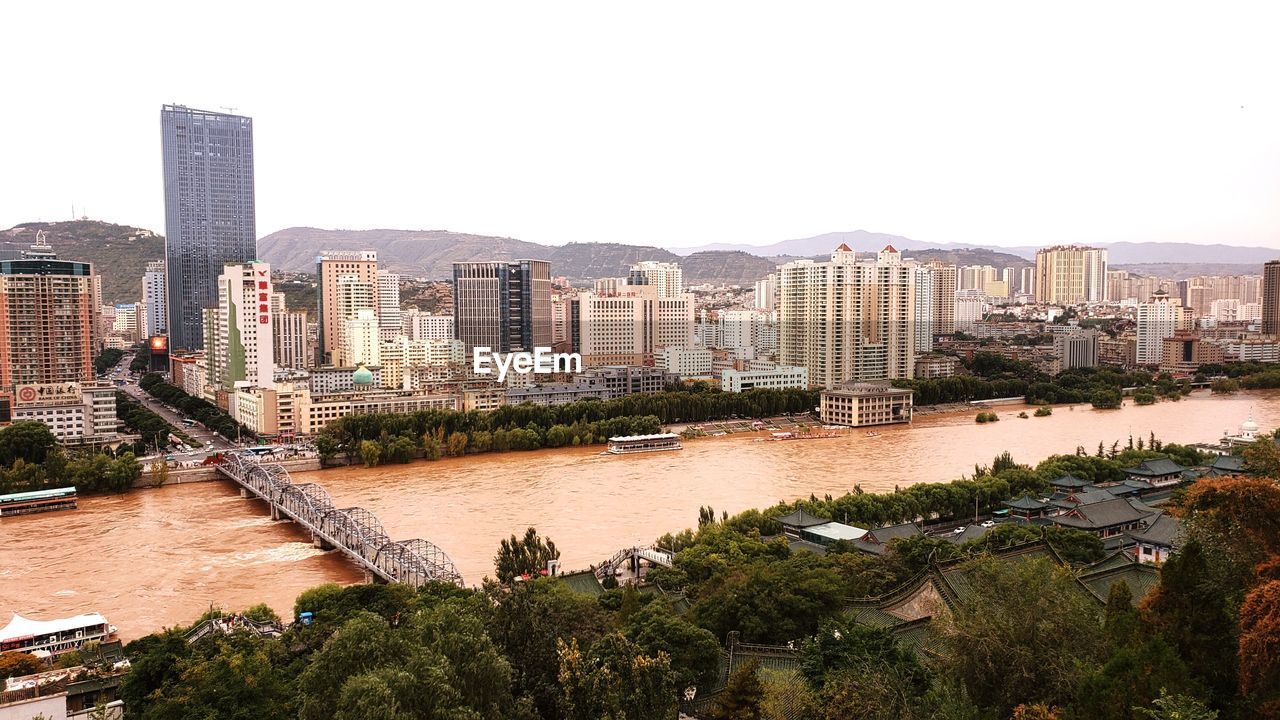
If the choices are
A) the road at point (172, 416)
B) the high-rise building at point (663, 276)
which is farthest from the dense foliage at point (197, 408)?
the high-rise building at point (663, 276)

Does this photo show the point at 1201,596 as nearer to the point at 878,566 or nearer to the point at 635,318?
the point at 878,566

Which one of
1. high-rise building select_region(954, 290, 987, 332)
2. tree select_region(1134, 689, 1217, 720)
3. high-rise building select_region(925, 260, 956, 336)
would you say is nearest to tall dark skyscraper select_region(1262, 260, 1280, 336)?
high-rise building select_region(925, 260, 956, 336)

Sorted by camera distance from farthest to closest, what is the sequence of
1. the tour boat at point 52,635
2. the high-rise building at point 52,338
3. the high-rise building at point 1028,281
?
the high-rise building at point 1028,281 → the high-rise building at point 52,338 → the tour boat at point 52,635

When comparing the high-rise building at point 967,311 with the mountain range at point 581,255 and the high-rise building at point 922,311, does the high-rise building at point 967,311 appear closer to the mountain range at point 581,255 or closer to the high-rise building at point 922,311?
the high-rise building at point 922,311

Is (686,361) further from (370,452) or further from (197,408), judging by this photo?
(370,452)

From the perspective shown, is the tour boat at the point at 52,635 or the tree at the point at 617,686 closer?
the tree at the point at 617,686

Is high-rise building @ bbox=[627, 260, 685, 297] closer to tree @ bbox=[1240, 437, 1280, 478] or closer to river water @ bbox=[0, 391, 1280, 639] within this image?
river water @ bbox=[0, 391, 1280, 639]

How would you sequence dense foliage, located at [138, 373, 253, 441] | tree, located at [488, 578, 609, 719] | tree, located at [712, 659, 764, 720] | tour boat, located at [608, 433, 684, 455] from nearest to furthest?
tree, located at [712, 659, 764, 720]
tree, located at [488, 578, 609, 719]
tour boat, located at [608, 433, 684, 455]
dense foliage, located at [138, 373, 253, 441]
